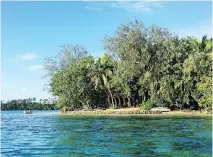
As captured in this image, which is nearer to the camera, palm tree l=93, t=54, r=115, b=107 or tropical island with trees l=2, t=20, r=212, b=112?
tropical island with trees l=2, t=20, r=212, b=112

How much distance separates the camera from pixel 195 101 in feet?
167

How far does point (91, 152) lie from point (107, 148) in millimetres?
1154

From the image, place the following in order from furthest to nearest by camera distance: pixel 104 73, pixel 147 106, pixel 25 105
Answer: pixel 25 105 < pixel 104 73 < pixel 147 106

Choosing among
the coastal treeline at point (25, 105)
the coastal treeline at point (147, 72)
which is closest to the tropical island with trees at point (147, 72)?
the coastal treeline at point (147, 72)

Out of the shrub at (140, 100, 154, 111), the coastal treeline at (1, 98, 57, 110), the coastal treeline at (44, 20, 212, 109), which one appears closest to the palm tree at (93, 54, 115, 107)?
the coastal treeline at (44, 20, 212, 109)

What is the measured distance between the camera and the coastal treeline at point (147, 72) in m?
48.5

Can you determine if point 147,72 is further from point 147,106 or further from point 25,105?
point 25,105

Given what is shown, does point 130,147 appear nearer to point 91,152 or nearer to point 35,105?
point 91,152

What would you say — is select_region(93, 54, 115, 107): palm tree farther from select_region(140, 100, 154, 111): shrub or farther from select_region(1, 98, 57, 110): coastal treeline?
select_region(1, 98, 57, 110): coastal treeline

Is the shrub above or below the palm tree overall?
below

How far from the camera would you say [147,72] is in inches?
2063

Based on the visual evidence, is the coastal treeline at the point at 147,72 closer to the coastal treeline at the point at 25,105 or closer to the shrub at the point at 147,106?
the shrub at the point at 147,106

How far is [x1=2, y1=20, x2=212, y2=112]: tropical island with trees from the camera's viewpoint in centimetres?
4853

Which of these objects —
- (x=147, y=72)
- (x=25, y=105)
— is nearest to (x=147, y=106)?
(x=147, y=72)
